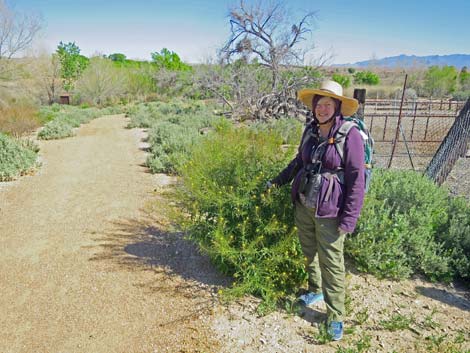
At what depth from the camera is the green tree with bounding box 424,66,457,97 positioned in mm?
41125

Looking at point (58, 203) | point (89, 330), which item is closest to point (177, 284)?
→ point (89, 330)

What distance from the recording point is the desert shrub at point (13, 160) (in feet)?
22.2

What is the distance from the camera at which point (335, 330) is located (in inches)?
101

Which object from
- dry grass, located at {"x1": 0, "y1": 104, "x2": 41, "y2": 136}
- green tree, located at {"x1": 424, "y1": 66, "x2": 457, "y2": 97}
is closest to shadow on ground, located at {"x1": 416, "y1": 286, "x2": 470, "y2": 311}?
dry grass, located at {"x1": 0, "y1": 104, "x2": 41, "y2": 136}

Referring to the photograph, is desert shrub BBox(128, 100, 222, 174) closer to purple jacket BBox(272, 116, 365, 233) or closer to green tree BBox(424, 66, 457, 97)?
purple jacket BBox(272, 116, 365, 233)

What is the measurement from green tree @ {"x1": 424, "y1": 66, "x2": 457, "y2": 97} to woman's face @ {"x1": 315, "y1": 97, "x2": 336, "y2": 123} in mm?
46372

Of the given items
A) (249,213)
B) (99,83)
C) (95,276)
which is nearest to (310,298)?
(249,213)

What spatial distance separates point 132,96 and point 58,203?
2729cm

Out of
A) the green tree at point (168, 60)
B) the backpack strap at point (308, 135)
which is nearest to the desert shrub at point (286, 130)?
the backpack strap at point (308, 135)

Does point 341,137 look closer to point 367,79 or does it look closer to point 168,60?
point 168,60

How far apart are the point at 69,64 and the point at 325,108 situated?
33099 millimetres

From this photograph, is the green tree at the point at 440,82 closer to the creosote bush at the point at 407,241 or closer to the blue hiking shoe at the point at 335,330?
the creosote bush at the point at 407,241

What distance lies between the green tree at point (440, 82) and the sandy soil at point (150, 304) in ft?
151

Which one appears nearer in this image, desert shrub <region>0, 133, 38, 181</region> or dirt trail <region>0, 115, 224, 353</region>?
dirt trail <region>0, 115, 224, 353</region>
